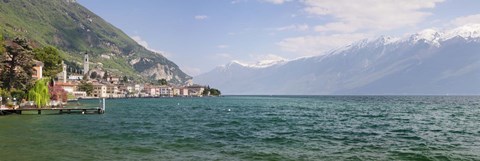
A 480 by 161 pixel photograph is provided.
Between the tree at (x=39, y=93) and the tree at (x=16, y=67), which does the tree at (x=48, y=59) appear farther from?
the tree at (x=39, y=93)

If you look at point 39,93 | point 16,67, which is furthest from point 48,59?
point 39,93

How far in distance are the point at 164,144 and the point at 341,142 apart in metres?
15.9

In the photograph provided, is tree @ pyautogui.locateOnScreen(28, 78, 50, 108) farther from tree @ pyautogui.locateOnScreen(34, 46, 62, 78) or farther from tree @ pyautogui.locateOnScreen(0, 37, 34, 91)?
tree @ pyautogui.locateOnScreen(34, 46, 62, 78)

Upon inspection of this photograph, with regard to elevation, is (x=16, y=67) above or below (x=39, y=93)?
above

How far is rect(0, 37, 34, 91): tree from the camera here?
91812mm

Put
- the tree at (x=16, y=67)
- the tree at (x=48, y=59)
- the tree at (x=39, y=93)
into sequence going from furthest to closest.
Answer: the tree at (x=48, y=59)
the tree at (x=16, y=67)
the tree at (x=39, y=93)

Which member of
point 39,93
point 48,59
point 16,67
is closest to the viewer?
point 39,93

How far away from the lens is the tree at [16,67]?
91.8 meters

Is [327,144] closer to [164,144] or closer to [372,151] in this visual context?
[372,151]

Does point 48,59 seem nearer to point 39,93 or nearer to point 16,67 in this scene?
point 16,67

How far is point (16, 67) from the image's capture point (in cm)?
9612

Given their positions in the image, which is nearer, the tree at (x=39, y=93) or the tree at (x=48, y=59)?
the tree at (x=39, y=93)

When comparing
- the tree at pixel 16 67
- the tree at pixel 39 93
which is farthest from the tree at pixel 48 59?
the tree at pixel 39 93

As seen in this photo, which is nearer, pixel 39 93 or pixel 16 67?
pixel 39 93
